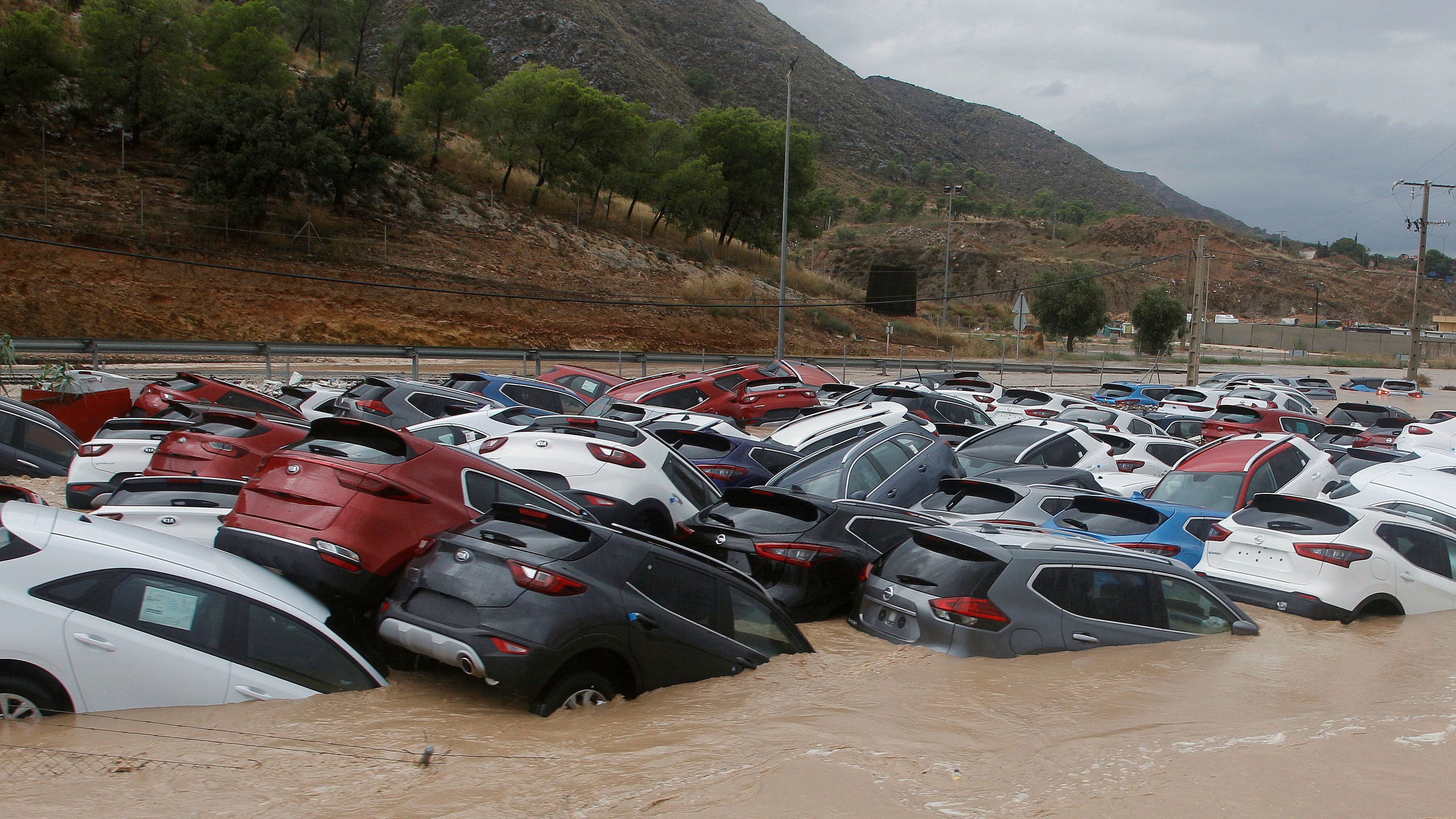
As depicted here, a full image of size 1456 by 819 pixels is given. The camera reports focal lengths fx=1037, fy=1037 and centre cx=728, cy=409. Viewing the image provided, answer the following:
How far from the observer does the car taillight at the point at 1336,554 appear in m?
9.13

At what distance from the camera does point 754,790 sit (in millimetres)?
4719

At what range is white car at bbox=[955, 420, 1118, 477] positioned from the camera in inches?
571

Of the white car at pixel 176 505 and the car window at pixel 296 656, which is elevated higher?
the white car at pixel 176 505

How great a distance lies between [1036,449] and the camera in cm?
1456

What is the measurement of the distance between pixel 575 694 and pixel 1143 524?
686 centimetres

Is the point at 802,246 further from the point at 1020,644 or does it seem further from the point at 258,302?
the point at 1020,644

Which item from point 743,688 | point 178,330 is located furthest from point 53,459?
point 178,330

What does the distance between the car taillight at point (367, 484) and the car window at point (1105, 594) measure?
432 centimetres

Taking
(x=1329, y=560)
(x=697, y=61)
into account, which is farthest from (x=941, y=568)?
(x=697, y=61)

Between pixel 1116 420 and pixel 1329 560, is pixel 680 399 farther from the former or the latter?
pixel 1329 560

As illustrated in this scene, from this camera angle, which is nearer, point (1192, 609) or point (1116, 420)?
point (1192, 609)

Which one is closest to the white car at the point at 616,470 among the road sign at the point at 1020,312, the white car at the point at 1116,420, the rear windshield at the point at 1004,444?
the rear windshield at the point at 1004,444

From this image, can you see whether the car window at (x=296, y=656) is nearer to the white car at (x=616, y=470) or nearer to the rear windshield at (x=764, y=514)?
the rear windshield at (x=764, y=514)

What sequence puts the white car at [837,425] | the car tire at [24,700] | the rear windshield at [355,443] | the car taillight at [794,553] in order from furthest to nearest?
1. the white car at [837,425]
2. the car taillight at [794,553]
3. the rear windshield at [355,443]
4. the car tire at [24,700]
